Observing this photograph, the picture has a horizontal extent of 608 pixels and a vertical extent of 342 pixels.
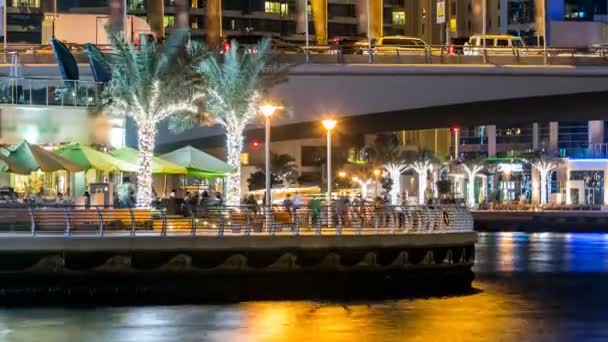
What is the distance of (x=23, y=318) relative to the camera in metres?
40.4

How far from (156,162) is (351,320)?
18.1 metres

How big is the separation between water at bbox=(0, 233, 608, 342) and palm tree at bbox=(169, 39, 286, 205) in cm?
1436

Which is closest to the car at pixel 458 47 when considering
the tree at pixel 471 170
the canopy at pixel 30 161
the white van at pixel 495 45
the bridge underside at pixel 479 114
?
the white van at pixel 495 45

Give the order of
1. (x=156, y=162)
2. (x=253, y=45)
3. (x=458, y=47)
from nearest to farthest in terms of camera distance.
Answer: (x=156, y=162) → (x=253, y=45) → (x=458, y=47)

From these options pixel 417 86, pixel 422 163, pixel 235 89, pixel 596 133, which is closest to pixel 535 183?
pixel 596 133

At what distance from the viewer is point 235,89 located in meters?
61.0

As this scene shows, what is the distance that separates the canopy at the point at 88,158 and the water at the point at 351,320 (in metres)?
11.9

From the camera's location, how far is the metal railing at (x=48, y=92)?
61.4 meters

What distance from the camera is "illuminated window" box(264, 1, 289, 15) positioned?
166m

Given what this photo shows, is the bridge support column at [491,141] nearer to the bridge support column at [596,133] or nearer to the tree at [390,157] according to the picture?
the bridge support column at [596,133]

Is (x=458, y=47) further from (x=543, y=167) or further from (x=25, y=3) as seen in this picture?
(x=25, y=3)

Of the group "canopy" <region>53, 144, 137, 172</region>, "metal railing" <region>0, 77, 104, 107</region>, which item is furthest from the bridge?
"canopy" <region>53, 144, 137, 172</region>

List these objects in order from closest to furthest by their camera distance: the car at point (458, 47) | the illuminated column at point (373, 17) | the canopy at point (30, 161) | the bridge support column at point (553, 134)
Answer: the canopy at point (30, 161) < the car at point (458, 47) < the illuminated column at point (373, 17) < the bridge support column at point (553, 134)

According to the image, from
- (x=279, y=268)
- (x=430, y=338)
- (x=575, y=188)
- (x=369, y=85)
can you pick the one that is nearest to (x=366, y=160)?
(x=575, y=188)
